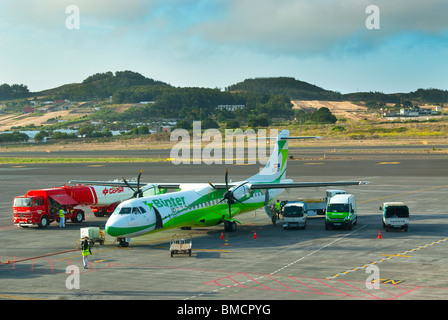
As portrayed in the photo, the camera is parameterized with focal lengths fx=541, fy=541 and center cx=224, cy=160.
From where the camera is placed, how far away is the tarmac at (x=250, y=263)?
25156 mm

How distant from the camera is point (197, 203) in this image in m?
41.3

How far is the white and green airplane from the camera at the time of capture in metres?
36.1

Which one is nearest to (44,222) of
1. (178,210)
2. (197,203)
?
(178,210)

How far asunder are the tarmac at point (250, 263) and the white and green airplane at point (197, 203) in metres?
1.41

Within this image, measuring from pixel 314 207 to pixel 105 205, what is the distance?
20.2 meters

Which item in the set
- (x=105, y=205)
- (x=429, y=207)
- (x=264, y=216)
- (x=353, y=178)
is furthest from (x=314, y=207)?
(x=353, y=178)

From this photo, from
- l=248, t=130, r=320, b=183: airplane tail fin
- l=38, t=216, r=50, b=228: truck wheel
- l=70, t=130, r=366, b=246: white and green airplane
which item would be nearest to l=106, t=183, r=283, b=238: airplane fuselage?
l=70, t=130, r=366, b=246: white and green airplane

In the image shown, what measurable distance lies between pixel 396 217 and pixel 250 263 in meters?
15.0

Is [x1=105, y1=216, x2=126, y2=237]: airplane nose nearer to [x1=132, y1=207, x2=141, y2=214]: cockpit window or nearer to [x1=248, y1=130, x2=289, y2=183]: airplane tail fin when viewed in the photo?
[x1=132, y1=207, x2=141, y2=214]: cockpit window

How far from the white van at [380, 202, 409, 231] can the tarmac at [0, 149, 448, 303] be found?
725 mm

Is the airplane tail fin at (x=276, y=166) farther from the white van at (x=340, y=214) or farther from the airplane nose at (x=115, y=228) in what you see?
the airplane nose at (x=115, y=228)
